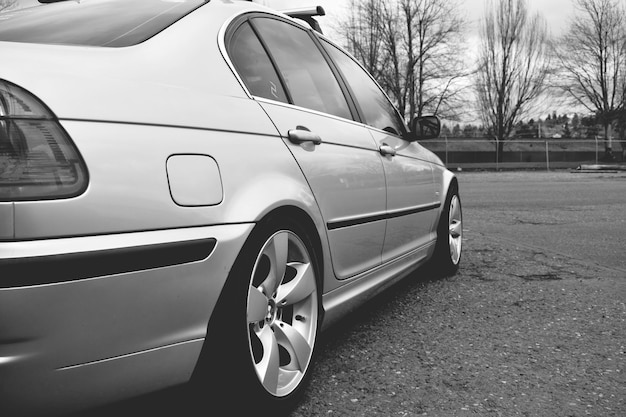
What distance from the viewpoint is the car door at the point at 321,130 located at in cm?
234

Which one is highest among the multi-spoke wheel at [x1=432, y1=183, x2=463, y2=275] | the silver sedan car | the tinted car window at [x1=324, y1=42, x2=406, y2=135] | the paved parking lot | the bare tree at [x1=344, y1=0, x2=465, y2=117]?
the bare tree at [x1=344, y1=0, x2=465, y2=117]

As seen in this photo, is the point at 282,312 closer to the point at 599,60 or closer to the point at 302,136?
the point at 302,136

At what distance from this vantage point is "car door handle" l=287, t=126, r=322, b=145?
229cm

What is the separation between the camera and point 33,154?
1.43 meters

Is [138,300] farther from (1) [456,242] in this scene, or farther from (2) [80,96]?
(1) [456,242]

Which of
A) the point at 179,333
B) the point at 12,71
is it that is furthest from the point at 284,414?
the point at 12,71

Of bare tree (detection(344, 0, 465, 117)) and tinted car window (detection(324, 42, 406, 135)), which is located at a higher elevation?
bare tree (detection(344, 0, 465, 117))

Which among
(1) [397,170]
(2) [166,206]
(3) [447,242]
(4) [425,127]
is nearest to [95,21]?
(2) [166,206]

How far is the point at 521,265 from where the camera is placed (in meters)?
4.90

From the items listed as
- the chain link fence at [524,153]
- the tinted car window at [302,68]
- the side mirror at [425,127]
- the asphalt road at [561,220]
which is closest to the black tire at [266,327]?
the tinted car window at [302,68]

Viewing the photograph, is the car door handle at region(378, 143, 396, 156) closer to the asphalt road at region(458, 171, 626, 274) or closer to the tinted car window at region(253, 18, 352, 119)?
the tinted car window at region(253, 18, 352, 119)

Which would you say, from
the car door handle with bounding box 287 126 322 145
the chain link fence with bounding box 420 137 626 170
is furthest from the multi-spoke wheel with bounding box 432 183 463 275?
the chain link fence with bounding box 420 137 626 170

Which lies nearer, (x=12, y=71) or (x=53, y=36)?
(x=12, y=71)

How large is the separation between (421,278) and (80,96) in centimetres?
346
